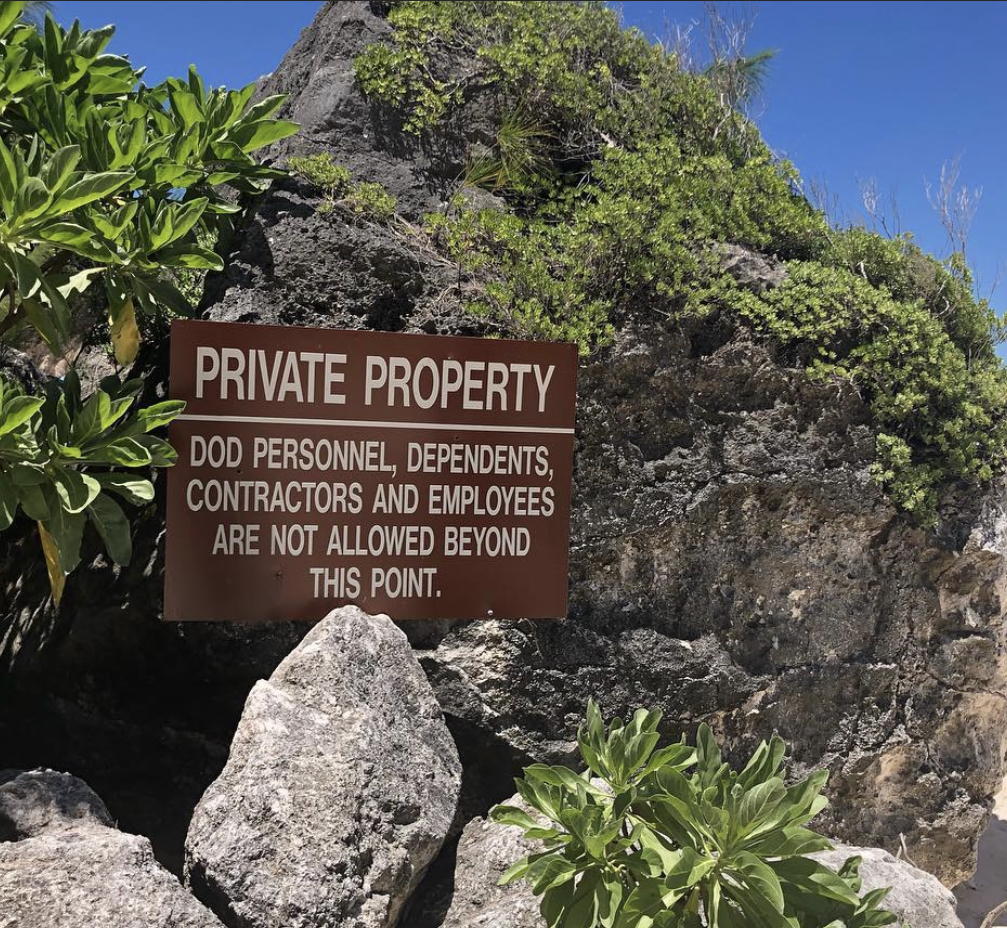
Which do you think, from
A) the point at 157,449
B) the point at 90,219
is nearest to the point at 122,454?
the point at 157,449

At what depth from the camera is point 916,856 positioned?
4.81 metres

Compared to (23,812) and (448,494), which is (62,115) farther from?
(23,812)

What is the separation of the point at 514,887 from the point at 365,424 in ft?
6.42

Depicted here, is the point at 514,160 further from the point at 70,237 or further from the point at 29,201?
the point at 29,201

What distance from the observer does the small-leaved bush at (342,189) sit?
172 inches

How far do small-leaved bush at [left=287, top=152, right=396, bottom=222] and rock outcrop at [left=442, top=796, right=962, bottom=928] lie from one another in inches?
110

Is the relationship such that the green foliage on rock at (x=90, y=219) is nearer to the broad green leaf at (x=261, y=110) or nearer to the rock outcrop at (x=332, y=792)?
the broad green leaf at (x=261, y=110)

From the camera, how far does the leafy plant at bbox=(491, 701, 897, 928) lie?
294 cm

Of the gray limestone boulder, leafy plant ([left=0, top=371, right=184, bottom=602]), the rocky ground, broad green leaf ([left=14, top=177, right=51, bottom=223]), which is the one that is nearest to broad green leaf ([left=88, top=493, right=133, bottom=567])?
leafy plant ([left=0, top=371, right=184, bottom=602])

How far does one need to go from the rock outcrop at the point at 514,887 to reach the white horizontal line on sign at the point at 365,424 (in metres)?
1.62

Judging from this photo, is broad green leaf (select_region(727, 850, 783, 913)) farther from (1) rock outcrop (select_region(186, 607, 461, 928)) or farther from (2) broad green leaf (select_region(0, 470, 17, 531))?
(2) broad green leaf (select_region(0, 470, 17, 531))

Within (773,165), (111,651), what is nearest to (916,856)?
(773,165)

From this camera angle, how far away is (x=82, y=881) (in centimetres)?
286

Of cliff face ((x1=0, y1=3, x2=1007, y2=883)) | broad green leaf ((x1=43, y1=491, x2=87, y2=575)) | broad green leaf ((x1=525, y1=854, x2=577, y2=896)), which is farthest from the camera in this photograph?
cliff face ((x1=0, y1=3, x2=1007, y2=883))
